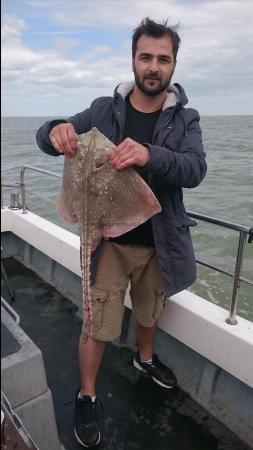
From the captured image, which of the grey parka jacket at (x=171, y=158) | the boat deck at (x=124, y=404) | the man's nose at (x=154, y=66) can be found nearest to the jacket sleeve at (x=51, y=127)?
the grey parka jacket at (x=171, y=158)

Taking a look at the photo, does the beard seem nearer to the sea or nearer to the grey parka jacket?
the grey parka jacket

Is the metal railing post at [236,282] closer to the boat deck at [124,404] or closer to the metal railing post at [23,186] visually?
the boat deck at [124,404]

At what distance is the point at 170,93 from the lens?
2.59 metres

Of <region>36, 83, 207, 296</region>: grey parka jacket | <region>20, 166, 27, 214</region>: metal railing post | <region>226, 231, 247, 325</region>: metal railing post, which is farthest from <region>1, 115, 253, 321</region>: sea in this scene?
<region>36, 83, 207, 296</region>: grey parka jacket

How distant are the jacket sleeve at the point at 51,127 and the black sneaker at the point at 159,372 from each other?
1856 millimetres

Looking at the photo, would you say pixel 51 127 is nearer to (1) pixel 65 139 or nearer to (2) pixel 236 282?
(1) pixel 65 139

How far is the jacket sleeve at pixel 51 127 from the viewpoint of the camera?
8.13ft

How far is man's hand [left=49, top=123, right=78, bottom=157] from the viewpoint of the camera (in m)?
2.28

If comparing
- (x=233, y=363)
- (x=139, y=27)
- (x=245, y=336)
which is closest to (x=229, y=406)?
(x=233, y=363)

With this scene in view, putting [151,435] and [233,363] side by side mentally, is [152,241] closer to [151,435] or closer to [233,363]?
A: [233,363]

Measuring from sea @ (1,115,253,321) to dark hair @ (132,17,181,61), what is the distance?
0.96 metres

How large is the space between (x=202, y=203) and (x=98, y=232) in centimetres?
879

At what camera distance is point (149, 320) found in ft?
10.0

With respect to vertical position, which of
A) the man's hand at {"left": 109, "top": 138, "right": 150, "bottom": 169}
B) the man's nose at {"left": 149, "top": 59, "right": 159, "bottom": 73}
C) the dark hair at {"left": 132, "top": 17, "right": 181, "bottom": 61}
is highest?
the dark hair at {"left": 132, "top": 17, "right": 181, "bottom": 61}
